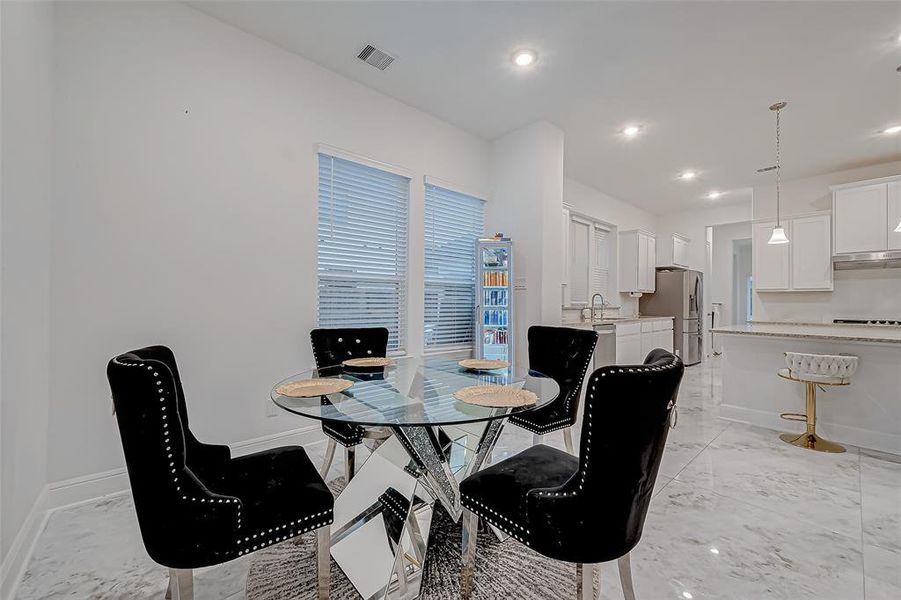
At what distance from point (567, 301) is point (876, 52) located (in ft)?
11.9

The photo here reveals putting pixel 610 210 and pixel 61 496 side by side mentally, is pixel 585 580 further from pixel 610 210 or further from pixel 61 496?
pixel 610 210

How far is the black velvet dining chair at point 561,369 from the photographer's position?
7.49 ft

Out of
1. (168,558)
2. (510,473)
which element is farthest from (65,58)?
(510,473)

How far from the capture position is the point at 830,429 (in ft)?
10.5

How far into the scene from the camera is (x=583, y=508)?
1090 mm

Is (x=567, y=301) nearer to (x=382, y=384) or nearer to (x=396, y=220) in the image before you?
(x=396, y=220)

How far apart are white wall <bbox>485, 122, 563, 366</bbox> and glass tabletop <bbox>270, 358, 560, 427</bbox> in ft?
6.06

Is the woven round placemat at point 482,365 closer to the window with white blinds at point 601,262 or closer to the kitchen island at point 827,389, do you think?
the kitchen island at point 827,389

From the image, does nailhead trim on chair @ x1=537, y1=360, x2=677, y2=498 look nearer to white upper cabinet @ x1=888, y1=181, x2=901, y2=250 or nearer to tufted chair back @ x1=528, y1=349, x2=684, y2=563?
tufted chair back @ x1=528, y1=349, x2=684, y2=563

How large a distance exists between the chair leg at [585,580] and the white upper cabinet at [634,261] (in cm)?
596

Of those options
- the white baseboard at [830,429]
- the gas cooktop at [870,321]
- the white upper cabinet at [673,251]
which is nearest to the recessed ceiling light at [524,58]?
the white baseboard at [830,429]

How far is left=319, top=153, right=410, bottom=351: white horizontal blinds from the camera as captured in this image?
10.5 feet

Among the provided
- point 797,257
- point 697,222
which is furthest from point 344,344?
point 697,222

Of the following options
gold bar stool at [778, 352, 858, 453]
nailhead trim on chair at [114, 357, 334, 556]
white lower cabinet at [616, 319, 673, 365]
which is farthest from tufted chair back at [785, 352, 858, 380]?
nailhead trim on chair at [114, 357, 334, 556]
